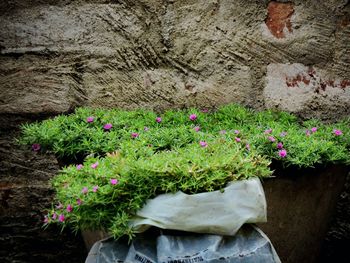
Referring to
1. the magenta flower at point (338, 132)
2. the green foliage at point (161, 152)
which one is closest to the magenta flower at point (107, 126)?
the green foliage at point (161, 152)

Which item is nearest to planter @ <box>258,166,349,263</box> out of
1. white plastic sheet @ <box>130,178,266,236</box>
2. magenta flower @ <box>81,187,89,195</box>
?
white plastic sheet @ <box>130,178,266,236</box>

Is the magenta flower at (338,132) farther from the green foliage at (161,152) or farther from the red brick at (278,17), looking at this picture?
the red brick at (278,17)

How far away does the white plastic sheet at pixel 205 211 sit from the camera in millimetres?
1210

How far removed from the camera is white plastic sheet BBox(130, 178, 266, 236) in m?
1.21

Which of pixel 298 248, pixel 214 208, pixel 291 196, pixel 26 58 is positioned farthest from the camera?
pixel 26 58

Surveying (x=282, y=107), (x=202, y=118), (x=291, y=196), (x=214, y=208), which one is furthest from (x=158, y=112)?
(x=214, y=208)

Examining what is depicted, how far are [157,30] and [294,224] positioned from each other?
1.16 meters

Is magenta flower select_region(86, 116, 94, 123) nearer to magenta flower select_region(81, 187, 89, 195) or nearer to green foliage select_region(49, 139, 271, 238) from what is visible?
green foliage select_region(49, 139, 271, 238)

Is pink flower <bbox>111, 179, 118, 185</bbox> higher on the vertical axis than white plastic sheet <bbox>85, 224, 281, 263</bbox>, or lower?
higher

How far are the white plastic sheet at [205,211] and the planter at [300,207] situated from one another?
0.25m

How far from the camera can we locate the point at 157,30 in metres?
2.28

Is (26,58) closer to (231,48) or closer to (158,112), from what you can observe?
(158,112)

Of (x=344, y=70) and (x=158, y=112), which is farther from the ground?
(x=344, y=70)

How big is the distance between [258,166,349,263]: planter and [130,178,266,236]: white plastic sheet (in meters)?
0.25
